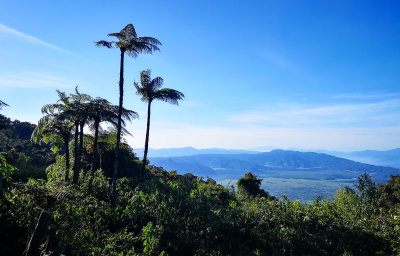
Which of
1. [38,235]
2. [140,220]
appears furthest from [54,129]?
[38,235]

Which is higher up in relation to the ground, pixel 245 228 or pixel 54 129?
pixel 54 129

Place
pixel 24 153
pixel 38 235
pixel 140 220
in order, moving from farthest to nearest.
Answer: pixel 24 153 < pixel 140 220 < pixel 38 235

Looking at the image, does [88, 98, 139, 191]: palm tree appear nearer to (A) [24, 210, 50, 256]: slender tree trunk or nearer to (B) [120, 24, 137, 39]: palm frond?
(B) [120, 24, 137, 39]: palm frond

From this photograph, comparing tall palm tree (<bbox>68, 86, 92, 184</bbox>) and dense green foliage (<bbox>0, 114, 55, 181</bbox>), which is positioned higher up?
tall palm tree (<bbox>68, 86, 92, 184</bbox>)

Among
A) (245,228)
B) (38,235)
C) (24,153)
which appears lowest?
(245,228)

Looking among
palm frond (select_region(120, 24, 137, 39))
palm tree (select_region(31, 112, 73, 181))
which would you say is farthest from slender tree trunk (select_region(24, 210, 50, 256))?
palm frond (select_region(120, 24, 137, 39))

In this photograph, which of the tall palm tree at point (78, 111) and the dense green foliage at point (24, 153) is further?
the dense green foliage at point (24, 153)

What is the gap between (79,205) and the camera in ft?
22.3

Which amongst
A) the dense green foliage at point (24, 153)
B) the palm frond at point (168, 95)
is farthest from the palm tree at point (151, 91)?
the dense green foliage at point (24, 153)

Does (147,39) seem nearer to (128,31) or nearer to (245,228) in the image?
(128,31)

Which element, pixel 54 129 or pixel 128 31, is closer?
pixel 128 31

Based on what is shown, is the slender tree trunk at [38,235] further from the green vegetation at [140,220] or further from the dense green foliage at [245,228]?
the dense green foliage at [245,228]

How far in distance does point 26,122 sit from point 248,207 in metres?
51.0

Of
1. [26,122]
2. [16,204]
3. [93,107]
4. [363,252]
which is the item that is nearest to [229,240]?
[363,252]
